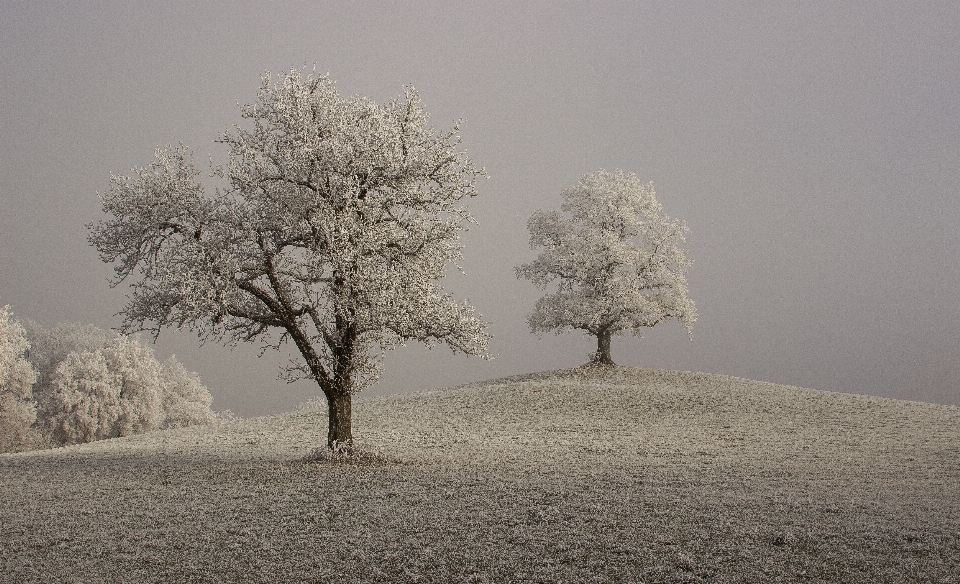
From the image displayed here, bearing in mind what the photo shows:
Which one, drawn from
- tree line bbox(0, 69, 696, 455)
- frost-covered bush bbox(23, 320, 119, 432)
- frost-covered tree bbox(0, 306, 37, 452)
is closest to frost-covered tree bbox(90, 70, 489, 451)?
tree line bbox(0, 69, 696, 455)

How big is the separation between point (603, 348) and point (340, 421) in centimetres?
2444

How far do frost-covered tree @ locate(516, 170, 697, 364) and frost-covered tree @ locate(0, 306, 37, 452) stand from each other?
2834 centimetres

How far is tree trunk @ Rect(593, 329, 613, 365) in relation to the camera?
41375mm

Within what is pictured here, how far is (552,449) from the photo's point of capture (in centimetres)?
2223

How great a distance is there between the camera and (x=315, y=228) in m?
17.8

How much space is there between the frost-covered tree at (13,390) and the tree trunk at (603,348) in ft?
104

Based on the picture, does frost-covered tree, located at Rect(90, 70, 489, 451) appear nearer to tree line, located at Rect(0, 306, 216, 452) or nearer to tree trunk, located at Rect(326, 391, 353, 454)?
tree trunk, located at Rect(326, 391, 353, 454)

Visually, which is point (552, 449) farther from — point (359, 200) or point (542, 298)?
point (542, 298)

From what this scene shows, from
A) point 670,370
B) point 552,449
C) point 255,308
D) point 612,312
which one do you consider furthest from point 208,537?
point 670,370

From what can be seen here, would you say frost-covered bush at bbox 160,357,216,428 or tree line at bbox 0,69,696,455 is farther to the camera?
frost-covered bush at bbox 160,357,216,428

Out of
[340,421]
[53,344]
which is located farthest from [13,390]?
[340,421]

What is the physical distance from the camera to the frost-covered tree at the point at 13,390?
41031 mm

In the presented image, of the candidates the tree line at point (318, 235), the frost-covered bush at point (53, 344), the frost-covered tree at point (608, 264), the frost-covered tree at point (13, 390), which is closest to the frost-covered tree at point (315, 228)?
the tree line at point (318, 235)

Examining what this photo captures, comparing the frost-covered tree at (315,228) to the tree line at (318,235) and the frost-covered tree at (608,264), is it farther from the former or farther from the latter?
the frost-covered tree at (608,264)
